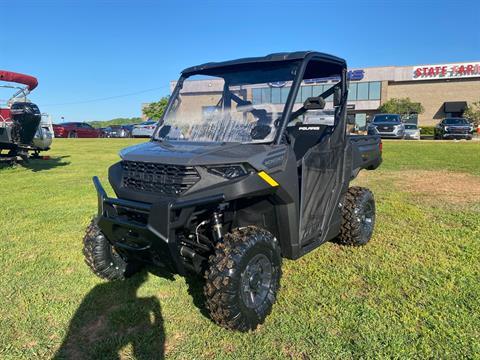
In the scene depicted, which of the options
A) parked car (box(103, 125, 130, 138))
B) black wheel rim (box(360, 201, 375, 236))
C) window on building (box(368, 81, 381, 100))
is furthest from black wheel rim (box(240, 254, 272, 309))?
window on building (box(368, 81, 381, 100))

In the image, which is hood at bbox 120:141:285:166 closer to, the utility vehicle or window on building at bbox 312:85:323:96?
window on building at bbox 312:85:323:96

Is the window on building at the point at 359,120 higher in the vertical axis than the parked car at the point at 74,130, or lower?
higher

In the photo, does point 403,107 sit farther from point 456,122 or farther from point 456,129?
point 456,129

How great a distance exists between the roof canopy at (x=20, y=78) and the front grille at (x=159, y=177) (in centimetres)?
1078

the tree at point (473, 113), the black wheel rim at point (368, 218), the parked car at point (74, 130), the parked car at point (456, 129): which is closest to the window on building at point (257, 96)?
the black wheel rim at point (368, 218)

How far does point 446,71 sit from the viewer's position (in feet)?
163

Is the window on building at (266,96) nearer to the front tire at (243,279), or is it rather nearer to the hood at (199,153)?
the hood at (199,153)

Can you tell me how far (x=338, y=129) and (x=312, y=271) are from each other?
1.52m

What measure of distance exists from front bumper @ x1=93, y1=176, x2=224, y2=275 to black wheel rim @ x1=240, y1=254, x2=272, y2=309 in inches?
17.1

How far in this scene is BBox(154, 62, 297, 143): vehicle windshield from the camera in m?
3.38

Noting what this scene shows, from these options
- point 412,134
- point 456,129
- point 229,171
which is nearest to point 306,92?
point 229,171

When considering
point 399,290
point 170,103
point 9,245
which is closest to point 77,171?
point 9,245

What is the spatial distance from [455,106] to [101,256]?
54.5 m

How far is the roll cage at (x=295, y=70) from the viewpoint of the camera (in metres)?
3.32
